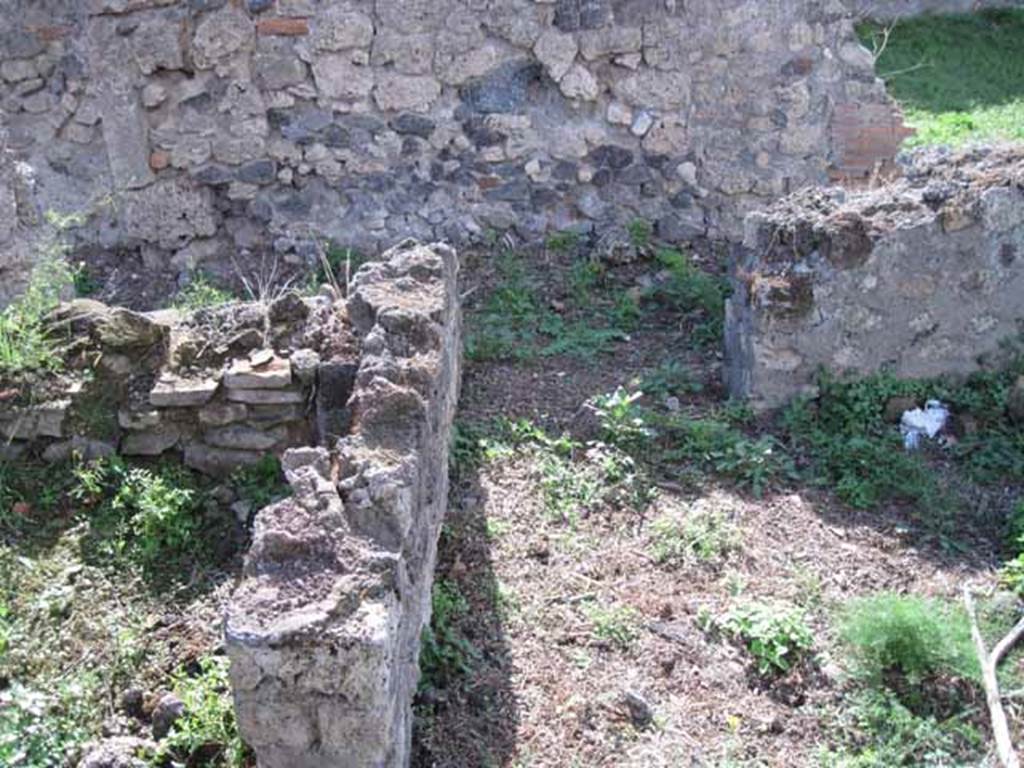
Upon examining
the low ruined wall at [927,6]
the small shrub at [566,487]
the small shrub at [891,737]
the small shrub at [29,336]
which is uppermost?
the low ruined wall at [927,6]

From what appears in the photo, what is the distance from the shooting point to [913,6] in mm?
13398

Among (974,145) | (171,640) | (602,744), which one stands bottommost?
(602,744)

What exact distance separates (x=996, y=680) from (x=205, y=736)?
2.36 m

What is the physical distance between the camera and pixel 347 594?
269 centimetres

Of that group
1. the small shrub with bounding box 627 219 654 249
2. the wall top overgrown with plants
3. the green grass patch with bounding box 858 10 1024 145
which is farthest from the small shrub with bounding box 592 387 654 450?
the green grass patch with bounding box 858 10 1024 145

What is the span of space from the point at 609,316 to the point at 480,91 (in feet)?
5.36

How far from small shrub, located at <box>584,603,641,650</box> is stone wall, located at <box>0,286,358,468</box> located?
1143 millimetres

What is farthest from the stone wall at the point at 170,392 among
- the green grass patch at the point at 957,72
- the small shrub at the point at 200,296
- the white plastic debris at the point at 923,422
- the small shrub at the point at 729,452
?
the green grass patch at the point at 957,72

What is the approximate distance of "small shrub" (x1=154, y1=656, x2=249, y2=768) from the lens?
3105mm

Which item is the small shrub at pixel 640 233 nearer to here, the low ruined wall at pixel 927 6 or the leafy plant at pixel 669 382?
the leafy plant at pixel 669 382

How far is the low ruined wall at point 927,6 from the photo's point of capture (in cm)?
1316

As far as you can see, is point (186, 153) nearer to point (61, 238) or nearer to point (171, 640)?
point (61, 238)

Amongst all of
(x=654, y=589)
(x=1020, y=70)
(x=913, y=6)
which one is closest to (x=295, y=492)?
(x=654, y=589)

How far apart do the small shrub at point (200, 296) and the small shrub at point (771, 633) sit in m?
2.33
